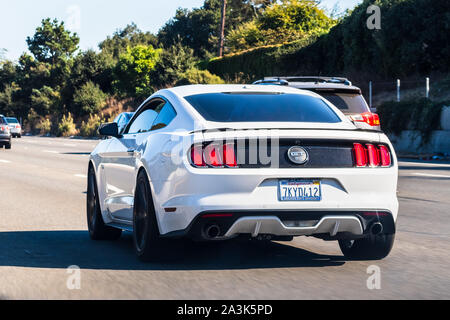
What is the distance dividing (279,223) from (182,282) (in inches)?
34.2

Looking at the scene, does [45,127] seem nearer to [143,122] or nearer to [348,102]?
[348,102]

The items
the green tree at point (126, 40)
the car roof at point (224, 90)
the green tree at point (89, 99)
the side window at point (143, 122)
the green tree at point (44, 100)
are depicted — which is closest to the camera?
the car roof at point (224, 90)

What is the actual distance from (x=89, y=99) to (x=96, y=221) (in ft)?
211

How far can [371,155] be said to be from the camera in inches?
258

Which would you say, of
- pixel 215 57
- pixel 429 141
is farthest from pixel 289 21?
pixel 429 141

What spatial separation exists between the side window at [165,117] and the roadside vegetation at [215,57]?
976 inches

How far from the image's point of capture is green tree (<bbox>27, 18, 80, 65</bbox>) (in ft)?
370

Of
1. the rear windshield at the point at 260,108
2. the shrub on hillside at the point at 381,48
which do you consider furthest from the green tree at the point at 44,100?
the rear windshield at the point at 260,108

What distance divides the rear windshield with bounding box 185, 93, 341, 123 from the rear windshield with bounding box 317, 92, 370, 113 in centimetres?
560

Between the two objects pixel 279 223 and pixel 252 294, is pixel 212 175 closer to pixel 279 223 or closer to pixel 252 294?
Result: pixel 279 223

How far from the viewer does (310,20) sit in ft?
195

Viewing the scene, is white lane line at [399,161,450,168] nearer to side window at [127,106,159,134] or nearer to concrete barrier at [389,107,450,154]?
concrete barrier at [389,107,450,154]

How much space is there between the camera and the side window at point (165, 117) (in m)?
7.06

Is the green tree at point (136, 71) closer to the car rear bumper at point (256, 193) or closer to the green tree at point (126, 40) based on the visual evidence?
the green tree at point (126, 40)
